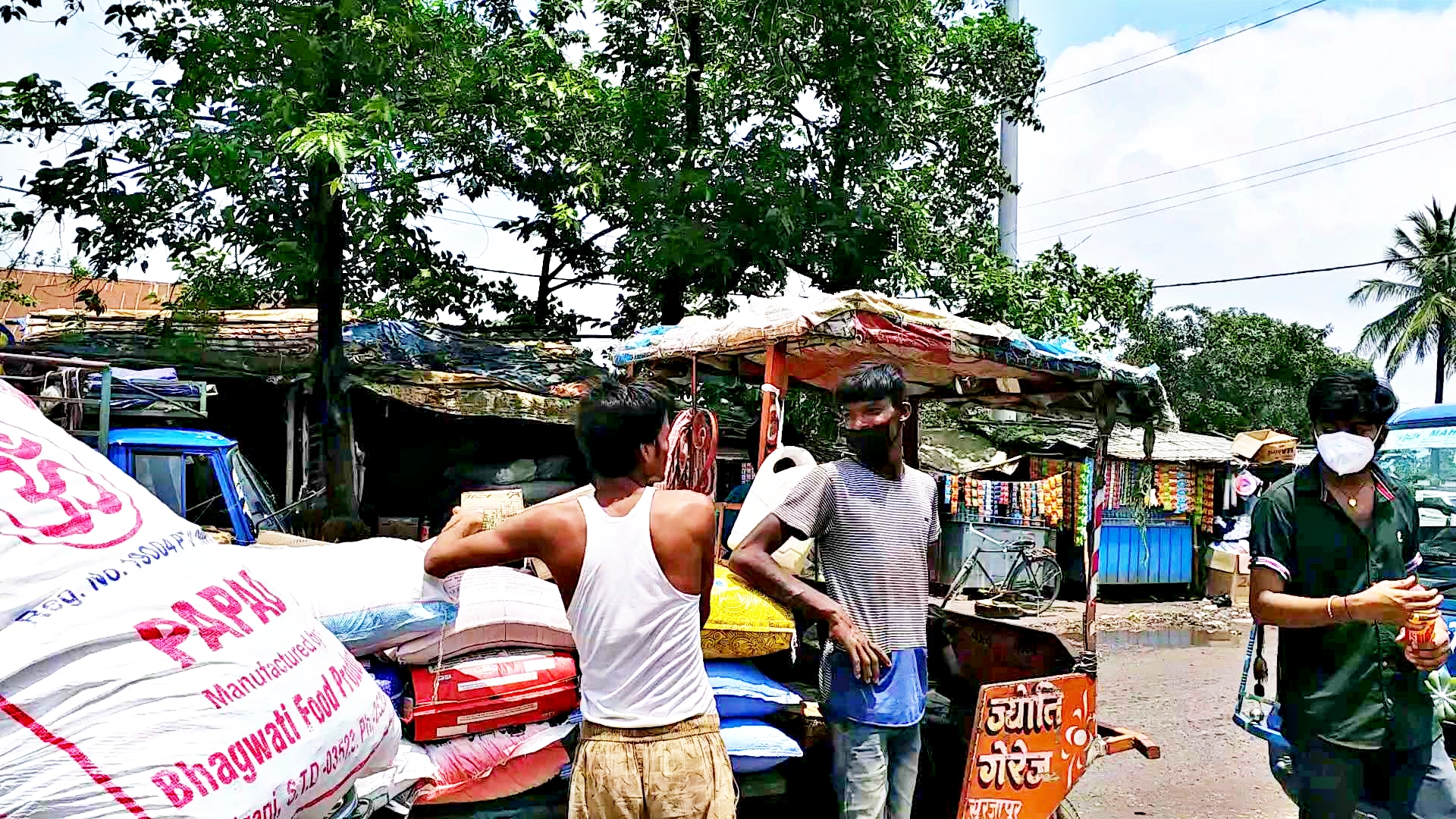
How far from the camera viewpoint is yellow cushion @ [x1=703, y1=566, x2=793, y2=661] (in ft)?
12.2

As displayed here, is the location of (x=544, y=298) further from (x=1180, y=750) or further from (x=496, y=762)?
(x=496, y=762)

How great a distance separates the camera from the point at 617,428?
8.46 feet

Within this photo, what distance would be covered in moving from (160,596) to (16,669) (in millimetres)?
291

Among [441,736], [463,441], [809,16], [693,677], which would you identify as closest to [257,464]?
[463,441]

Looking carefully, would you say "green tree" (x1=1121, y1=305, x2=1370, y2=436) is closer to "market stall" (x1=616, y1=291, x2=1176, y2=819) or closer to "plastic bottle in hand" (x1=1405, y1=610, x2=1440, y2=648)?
"market stall" (x1=616, y1=291, x2=1176, y2=819)

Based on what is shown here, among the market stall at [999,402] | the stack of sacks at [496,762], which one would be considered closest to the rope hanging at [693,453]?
the market stall at [999,402]

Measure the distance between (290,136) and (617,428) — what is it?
18.9 feet

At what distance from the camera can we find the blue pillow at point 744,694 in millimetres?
3604

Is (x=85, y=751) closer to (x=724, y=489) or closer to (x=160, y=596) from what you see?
(x=160, y=596)

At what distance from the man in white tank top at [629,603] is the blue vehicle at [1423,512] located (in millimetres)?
2192

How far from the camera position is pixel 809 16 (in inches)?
469

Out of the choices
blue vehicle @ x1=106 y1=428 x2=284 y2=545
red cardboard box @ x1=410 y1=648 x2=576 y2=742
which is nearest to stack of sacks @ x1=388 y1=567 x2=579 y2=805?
red cardboard box @ x1=410 y1=648 x2=576 y2=742

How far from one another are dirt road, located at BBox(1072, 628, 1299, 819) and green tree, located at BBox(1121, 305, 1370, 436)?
15.2m

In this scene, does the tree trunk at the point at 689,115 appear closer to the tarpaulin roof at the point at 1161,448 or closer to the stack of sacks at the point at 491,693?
the tarpaulin roof at the point at 1161,448
